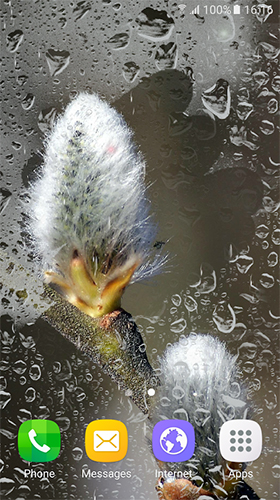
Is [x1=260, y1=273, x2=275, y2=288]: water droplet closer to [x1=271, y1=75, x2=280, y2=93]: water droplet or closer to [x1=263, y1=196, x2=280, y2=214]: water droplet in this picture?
[x1=263, y1=196, x2=280, y2=214]: water droplet

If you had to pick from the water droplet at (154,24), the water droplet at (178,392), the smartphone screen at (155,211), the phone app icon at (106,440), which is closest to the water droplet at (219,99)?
the smartphone screen at (155,211)

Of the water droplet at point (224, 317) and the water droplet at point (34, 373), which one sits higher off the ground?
the water droplet at point (224, 317)

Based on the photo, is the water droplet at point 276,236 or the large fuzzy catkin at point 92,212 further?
the water droplet at point 276,236

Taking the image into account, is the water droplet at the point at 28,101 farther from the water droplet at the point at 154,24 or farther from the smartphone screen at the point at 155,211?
the water droplet at the point at 154,24

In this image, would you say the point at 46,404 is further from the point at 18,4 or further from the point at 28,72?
the point at 18,4

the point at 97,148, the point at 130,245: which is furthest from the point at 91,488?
the point at 97,148

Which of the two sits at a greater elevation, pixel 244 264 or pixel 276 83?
pixel 276 83

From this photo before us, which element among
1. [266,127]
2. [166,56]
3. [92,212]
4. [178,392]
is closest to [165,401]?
[178,392]

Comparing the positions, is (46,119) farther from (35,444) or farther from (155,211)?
(35,444)
